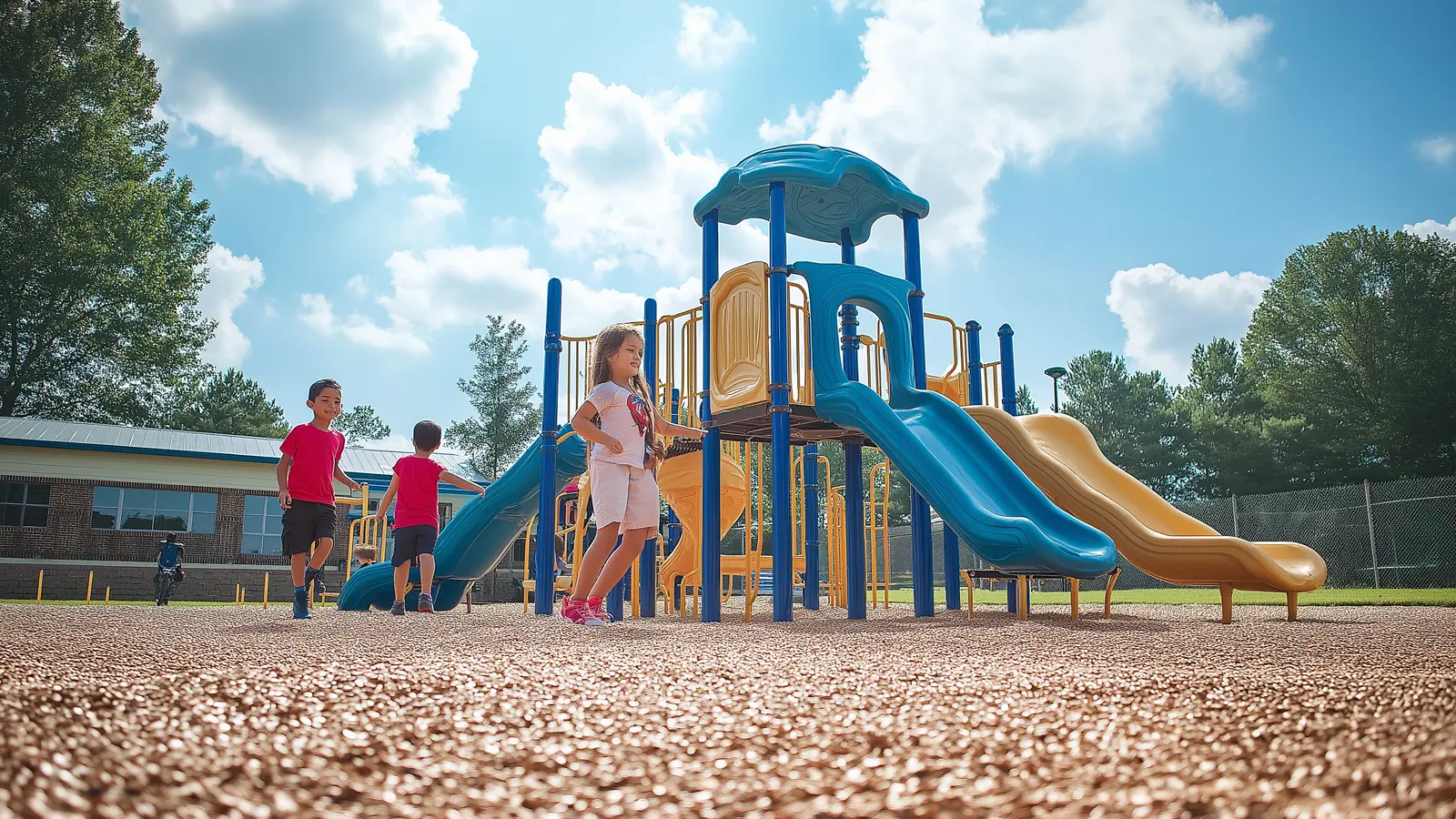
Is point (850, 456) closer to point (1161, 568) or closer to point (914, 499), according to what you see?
point (914, 499)

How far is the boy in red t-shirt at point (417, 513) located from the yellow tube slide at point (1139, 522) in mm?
4670

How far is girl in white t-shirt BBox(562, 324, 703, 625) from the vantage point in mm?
4906

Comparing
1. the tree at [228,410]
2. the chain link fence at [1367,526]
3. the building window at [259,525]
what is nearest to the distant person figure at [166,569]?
the building window at [259,525]

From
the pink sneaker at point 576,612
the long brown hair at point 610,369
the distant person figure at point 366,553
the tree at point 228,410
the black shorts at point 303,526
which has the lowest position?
the pink sneaker at point 576,612

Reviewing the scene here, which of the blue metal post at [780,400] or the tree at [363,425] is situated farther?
the tree at [363,425]

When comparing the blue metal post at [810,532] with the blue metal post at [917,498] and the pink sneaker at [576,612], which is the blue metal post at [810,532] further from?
the pink sneaker at [576,612]

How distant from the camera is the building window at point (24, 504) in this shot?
18672 mm

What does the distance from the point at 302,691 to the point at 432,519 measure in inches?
191

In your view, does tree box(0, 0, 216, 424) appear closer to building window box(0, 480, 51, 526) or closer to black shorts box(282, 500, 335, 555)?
building window box(0, 480, 51, 526)

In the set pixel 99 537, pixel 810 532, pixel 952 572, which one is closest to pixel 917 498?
pixel 952 572

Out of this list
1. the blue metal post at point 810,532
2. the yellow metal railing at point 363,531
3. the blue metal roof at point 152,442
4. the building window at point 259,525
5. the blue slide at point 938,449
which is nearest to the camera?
the blue slide at point 938,449

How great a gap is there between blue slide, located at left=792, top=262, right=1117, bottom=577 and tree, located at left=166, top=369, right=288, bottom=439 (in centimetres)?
3268

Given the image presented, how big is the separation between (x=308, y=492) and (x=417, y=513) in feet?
2.70

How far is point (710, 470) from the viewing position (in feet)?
23.0
